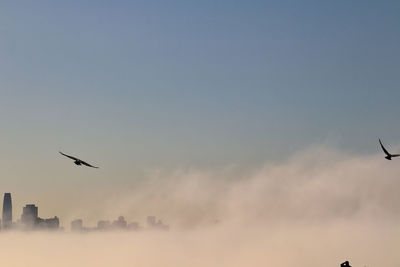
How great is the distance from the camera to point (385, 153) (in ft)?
437

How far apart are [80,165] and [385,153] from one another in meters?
62.4

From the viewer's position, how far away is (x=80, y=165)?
429 feet
